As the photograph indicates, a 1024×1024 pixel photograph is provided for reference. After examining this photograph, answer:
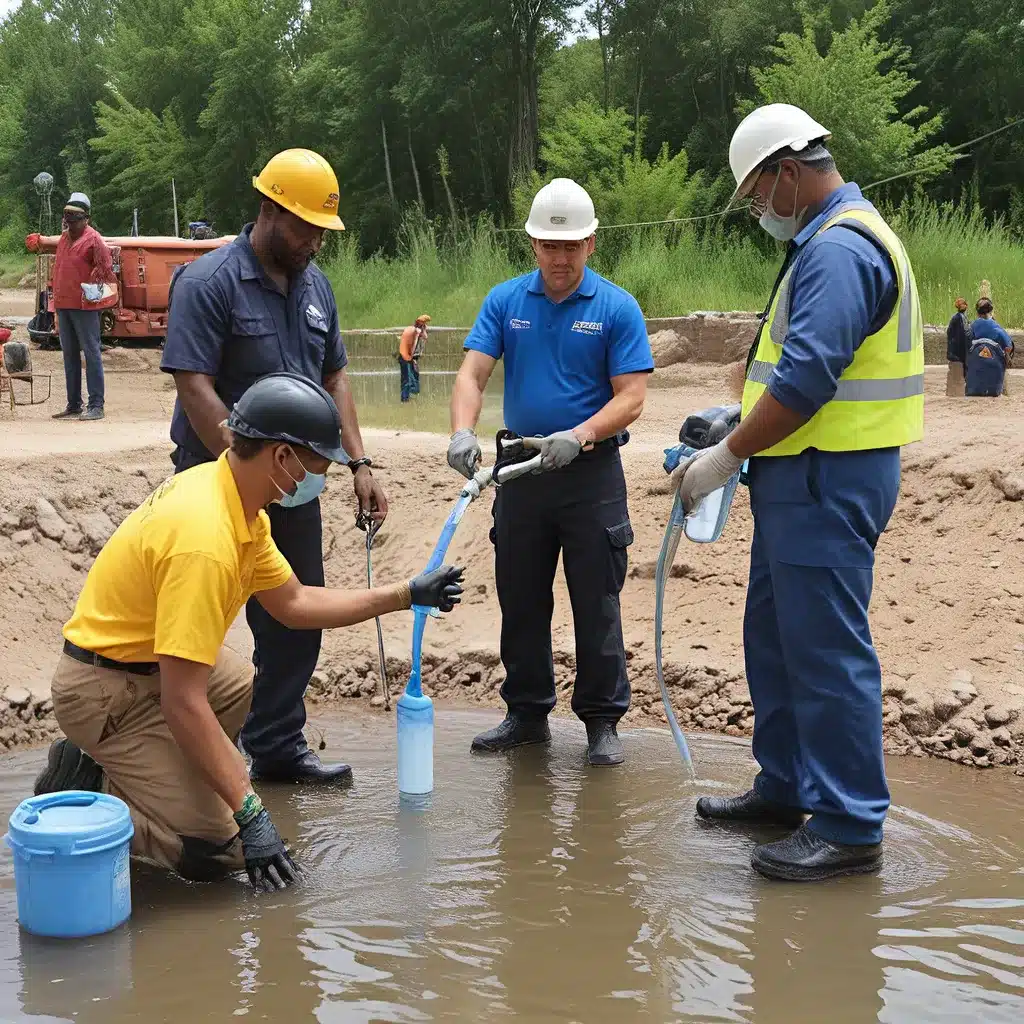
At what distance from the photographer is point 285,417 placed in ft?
10.5

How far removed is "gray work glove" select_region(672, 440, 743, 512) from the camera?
356 cm

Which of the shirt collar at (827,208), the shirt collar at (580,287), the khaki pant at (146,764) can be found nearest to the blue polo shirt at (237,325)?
the shirt collar at (580,287)

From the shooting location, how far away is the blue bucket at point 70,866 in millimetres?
3080

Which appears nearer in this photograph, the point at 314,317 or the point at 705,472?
the point at 705,472

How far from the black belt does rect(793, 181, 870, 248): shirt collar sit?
7.06 ft

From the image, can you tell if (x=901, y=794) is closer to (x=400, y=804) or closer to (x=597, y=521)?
(x=597, y=521)

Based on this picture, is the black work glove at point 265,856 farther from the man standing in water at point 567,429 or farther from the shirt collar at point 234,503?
the man standing in water at point 567,429

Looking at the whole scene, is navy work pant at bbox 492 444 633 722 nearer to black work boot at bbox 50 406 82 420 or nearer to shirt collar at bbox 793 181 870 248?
shirt collar at bbox 793 181 870 248

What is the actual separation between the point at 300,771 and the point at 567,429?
5.00 ft

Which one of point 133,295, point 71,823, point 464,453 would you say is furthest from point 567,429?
point 133,295

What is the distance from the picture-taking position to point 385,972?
120 inches

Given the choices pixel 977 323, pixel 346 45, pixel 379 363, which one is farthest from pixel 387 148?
pixel 977 323

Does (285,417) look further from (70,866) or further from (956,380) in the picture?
(956,380)

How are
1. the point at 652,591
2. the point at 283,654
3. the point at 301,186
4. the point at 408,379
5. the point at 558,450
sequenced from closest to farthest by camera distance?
the point at 301,186
the point at 558,450
the point at 283,654
the point at 652,591
the point at 408,379
